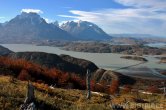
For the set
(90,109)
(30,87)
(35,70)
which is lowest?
(35,70)

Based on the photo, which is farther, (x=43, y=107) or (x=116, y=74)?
(x=116, y=74)

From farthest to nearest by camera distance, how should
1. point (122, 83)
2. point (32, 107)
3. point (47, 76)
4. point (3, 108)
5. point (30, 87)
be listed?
point (122, 83)
point (47, 76)
point (30, 87)
point (3, 108)
point (32, 107)

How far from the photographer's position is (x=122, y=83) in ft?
598

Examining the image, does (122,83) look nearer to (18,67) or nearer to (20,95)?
(18,67)

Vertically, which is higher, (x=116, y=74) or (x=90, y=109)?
(x=90, y=109)

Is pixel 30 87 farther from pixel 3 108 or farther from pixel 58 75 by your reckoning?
pixel 58 75

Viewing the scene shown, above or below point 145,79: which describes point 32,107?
above

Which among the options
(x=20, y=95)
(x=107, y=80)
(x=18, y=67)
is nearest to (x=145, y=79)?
(x=107, y=80)

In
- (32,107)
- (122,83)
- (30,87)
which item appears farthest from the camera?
(122,83)

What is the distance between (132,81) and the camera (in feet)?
614

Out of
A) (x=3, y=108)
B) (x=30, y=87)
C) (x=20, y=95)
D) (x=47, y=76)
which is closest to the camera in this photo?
(x=3, y=108)

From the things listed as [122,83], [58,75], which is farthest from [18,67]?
[122,83]

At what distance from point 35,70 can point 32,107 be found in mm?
125489

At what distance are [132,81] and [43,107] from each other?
174353 millimetres
